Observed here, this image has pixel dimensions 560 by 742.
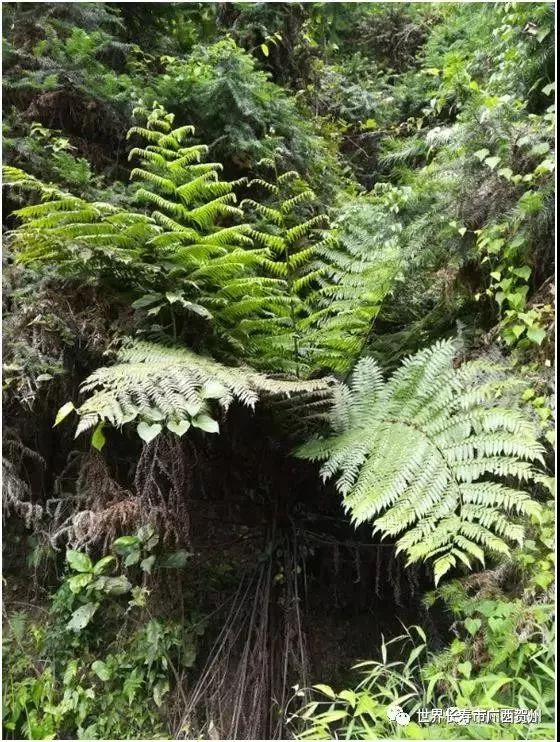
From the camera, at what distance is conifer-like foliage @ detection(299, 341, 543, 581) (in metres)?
1.20

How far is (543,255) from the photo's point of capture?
159 cm

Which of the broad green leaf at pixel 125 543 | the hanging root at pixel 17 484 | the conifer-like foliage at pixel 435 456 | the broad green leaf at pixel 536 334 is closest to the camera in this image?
the conifer-like foliage at pixel 435 456

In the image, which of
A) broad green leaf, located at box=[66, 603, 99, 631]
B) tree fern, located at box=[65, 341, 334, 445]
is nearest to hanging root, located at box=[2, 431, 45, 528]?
broad green leaf, located at box=[66, 603, 99, 631]

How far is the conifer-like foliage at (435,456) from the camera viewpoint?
1.20 meters

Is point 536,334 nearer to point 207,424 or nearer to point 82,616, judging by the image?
point 207,424

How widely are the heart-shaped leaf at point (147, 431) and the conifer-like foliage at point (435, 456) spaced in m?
0.47

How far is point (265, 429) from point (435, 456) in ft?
2.02

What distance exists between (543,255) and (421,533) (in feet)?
3.17

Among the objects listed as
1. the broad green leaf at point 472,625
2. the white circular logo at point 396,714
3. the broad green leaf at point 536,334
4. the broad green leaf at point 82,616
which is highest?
the broad green leaf at point 536,334

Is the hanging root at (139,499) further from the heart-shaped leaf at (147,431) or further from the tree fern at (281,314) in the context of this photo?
the tree fern at (281,314)

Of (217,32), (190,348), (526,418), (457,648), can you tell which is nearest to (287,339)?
(190,348)

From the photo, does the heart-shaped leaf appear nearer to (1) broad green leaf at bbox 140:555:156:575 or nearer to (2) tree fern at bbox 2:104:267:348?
(2) tree fern at bbox 2:104:267:348

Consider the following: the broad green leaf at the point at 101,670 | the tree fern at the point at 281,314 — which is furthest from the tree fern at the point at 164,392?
the broad green leaf at the point at 101,670

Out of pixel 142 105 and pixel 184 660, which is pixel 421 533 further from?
pixel 142 105
